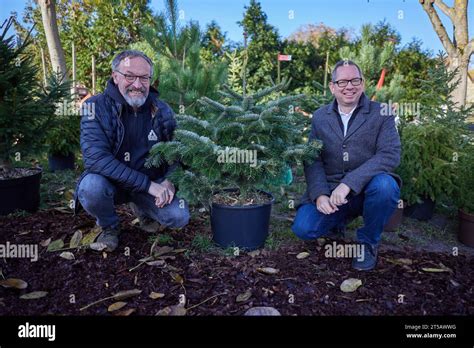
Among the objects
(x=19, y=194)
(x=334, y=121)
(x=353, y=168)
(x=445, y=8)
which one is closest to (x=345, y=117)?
(x=334, y=121)

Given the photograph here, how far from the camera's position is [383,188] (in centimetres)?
268

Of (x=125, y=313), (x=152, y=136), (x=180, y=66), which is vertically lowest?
(x=125, y=313)

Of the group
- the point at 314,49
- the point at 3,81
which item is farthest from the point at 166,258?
the point at 314,49

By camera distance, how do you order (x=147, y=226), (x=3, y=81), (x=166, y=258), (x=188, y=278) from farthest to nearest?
(x=3, y=81), (x=147, y=226), (x=166, y=258), (x=188, y=278)

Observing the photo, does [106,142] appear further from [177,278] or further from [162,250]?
[177,278]

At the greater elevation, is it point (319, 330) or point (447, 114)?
point (447, 114)

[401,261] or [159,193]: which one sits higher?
[159,193]

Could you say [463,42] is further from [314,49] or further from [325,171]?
[325,171]

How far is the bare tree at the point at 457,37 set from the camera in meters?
10.1

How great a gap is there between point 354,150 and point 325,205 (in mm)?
503

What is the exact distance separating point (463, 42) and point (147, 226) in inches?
420

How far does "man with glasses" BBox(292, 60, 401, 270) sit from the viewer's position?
8.93 ft

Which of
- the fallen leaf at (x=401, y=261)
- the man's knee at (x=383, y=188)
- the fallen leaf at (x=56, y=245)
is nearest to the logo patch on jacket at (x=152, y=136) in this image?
the fallen leaf at (x=56, y=245)

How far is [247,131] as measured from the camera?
2682 mm
